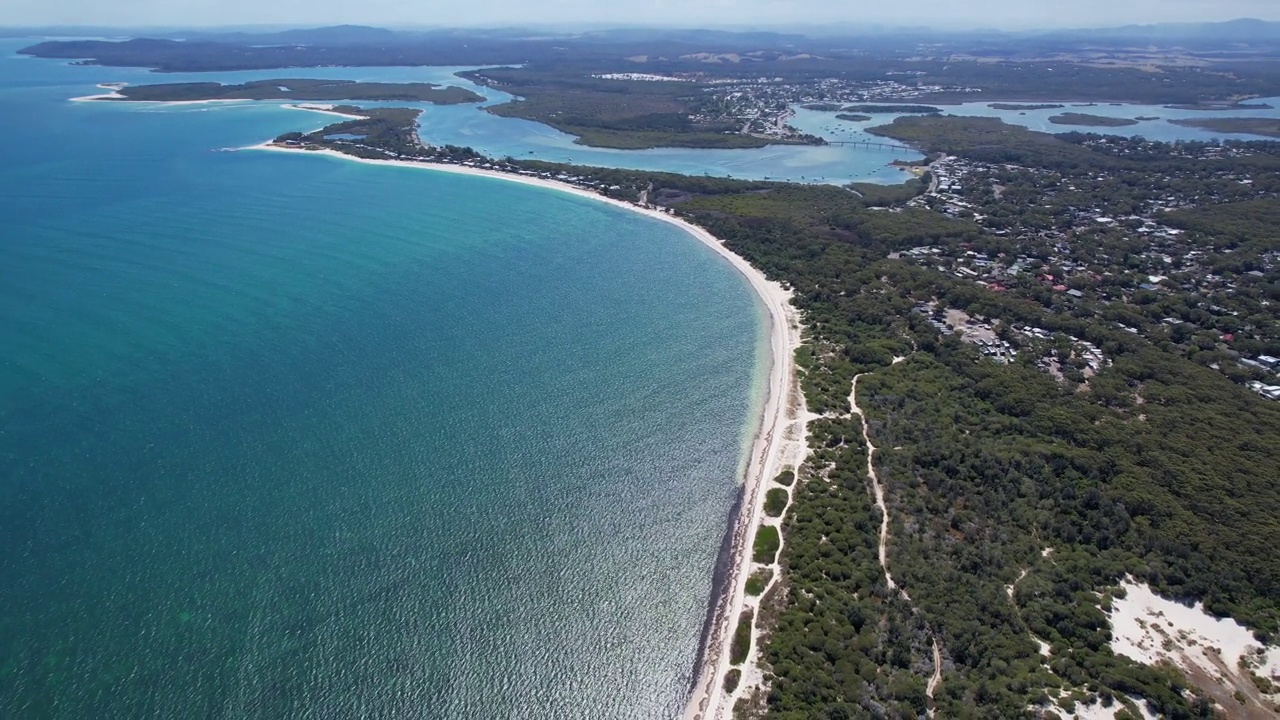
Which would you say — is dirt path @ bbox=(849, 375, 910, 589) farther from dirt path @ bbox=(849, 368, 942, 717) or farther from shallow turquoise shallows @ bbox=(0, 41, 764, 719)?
shallow turquoise shallows @ bbox=(0, 41, 764, 719)

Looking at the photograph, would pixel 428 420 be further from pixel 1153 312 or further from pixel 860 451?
pixel 1153 312

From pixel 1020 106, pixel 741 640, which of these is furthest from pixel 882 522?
pixel 1020 106

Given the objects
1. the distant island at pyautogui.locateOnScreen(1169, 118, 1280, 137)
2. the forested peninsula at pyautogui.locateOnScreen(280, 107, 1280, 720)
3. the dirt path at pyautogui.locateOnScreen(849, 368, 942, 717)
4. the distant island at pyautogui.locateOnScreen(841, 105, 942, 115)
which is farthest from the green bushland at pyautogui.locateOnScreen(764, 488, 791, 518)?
the distant island at pyautogui.locateOnScreen(1169, 118, 1280, 137)

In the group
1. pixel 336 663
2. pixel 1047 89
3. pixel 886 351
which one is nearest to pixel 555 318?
pixel 886 351

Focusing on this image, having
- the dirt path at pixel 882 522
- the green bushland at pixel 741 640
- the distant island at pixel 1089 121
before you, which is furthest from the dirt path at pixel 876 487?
the distant island at pixel 1089 121

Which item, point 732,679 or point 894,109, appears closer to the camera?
point 732,679

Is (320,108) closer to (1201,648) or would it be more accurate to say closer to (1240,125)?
(1201,648)

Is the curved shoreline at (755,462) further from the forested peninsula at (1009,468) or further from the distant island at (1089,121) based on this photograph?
the distant island at (1089,121)
